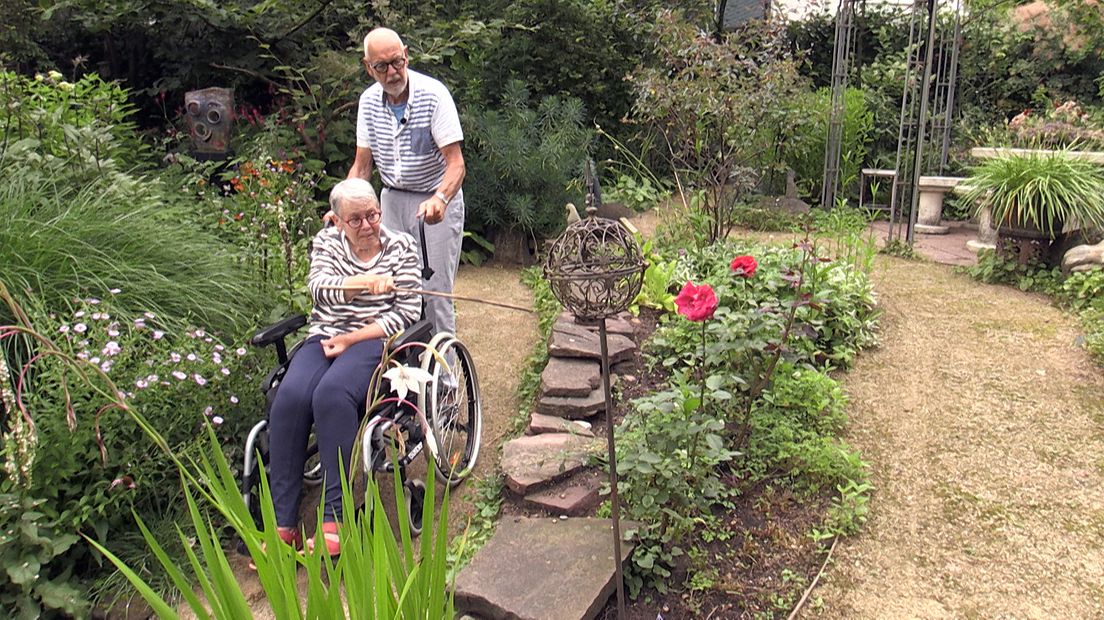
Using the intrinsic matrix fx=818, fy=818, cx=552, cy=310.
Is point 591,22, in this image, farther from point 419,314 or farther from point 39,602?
A: point 39,602

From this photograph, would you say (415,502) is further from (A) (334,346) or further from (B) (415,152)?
→ (B) (415,152)

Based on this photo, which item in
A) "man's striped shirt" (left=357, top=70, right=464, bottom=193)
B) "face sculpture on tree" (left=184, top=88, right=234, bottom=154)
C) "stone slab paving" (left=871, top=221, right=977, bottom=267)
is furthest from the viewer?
"stone slab paving" (left=871, top=221, right=977, bottom=267)

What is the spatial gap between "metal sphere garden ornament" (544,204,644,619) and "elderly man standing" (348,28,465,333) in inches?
41.3

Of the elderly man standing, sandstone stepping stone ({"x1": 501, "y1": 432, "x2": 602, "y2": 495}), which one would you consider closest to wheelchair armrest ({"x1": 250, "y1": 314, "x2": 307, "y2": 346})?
the elderly man standing

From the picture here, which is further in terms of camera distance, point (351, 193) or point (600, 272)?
point (351, 193)

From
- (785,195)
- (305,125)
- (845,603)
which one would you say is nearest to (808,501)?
(845,603)

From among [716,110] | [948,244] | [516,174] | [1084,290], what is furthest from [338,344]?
[948,244]

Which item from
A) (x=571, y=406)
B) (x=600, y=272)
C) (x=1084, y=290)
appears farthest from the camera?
(x=1084, y=290)

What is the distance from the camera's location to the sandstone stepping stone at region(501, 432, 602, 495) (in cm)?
275

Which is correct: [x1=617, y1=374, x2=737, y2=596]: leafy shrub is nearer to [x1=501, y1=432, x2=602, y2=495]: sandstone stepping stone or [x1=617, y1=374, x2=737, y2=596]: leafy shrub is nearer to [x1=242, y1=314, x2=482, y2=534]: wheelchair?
[x1=501, y1=432, x2=602, y2=495]: sandstone stepping stone

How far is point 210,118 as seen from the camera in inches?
213

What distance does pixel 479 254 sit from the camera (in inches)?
230

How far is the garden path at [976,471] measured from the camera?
2291 millimetres

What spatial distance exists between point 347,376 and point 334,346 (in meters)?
0.16
